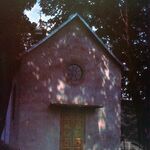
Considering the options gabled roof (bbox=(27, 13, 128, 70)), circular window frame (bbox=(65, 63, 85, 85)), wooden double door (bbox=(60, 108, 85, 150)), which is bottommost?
wooden double door (bbox=(60, 108, 85, 150))

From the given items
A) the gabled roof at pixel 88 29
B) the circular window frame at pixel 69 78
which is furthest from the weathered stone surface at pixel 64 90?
the gabled roof at pixel 88 29

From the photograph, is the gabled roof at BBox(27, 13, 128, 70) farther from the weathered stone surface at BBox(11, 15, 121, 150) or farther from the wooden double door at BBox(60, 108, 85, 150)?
the wooden double door at BBox(60, 108, 85, 150)

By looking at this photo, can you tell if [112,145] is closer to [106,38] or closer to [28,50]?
[28,50]

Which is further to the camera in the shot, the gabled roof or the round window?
the round window

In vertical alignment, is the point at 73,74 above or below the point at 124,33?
below

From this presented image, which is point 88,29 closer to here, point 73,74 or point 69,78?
point 73,74

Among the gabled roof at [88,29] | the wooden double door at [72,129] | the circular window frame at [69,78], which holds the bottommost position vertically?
the wooden double door at [72,129]

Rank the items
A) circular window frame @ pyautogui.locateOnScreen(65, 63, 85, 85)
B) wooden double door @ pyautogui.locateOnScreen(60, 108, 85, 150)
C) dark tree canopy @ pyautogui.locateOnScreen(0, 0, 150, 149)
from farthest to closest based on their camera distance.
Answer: dark tree canopy @ pyautogui.locateOnScreen(0, 0, 150, 149) → circular window frame @ pyautogui.locateOnScreen(65, 63, 85, 85) → wooden double door @ pyautogui.locateOnScreen(60, 108, 85, 150)

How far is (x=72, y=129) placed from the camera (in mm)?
23328

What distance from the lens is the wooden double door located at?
23.0 metres

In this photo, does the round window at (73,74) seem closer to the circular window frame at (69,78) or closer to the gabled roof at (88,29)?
the circular window frame at (69,78)

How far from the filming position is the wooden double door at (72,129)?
23.0 m

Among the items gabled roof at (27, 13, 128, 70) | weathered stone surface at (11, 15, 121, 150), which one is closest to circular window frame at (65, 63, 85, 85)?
weathered stone surface at (11, 15, 121, 150)

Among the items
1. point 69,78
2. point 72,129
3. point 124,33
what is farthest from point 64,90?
point 124,33
